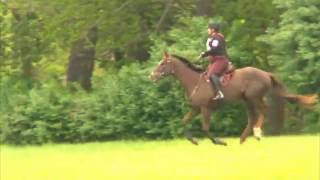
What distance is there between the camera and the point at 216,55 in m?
18.1

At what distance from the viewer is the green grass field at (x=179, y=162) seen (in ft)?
49.1

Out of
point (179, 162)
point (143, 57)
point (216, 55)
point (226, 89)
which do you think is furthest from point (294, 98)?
point (143, 57)

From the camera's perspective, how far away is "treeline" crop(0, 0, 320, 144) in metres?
24.9

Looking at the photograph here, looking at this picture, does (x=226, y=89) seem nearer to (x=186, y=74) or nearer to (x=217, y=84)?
(x=217, y=84)

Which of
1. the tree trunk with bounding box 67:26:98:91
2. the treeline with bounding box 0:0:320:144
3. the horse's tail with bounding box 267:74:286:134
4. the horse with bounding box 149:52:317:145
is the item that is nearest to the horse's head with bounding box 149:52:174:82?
the horse with bounding box 149:52:317:145

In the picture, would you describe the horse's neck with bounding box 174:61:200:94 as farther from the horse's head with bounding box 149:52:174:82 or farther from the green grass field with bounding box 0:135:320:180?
the green grass field with bounding box 0:135:320:180

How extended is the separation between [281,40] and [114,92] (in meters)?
6.33

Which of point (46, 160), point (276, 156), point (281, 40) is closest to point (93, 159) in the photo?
Result: point (46, 160)

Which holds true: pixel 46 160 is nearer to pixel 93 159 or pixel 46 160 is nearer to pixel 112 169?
pixel 93 159

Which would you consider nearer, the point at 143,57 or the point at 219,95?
the point at 219,95

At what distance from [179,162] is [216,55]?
2.50m

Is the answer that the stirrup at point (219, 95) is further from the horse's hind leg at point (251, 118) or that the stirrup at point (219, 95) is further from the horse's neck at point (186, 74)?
the horse's hind leg at point (251, 118)

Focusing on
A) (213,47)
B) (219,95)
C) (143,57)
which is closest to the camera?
(213,47)

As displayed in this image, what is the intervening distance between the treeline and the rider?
5.85 metres
